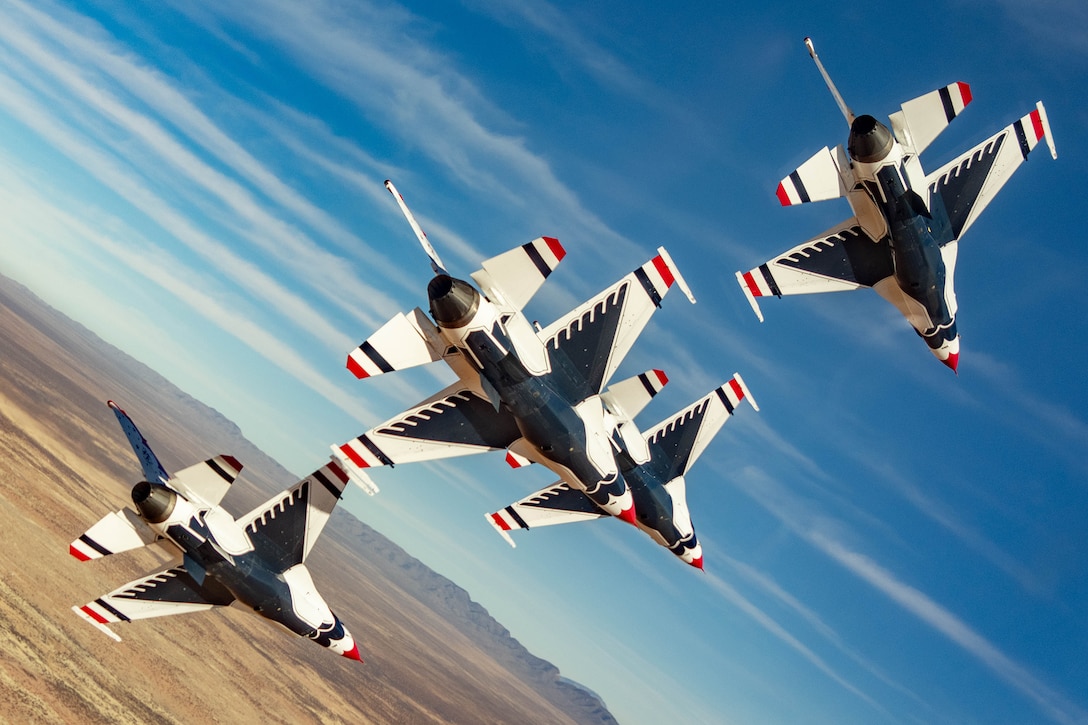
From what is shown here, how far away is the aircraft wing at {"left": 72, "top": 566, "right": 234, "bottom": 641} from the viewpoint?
39.0m

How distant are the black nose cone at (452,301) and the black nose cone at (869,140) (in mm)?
15666

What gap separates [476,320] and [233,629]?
143345 millimetres

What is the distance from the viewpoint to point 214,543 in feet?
120

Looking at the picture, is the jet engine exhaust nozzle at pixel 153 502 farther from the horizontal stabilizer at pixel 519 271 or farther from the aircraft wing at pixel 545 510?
the horizontal stabilizer at pixel 519 271

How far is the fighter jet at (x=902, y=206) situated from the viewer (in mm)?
32531

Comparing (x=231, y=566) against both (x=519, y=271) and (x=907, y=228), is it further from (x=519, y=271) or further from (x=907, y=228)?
(x=907, y=228)

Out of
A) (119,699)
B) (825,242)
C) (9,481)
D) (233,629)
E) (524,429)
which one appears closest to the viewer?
(524,429)

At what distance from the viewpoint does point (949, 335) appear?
37219 millimetres

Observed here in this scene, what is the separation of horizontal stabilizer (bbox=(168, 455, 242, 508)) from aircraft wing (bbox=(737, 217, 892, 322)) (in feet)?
80.0

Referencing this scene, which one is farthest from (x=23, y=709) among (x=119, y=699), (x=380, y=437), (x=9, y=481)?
(x=380, y=437)

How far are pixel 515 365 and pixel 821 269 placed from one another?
599 inches

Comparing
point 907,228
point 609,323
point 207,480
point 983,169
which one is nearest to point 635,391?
point 609,323

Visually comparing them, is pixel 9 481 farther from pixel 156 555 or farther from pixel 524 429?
pixel 524 429

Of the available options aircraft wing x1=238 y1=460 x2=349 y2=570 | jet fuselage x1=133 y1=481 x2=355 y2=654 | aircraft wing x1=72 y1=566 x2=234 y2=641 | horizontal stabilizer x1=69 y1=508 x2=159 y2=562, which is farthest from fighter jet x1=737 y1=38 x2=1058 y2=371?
horizontal stabilizer x1=69 y1=508 x2=159 y2=562
